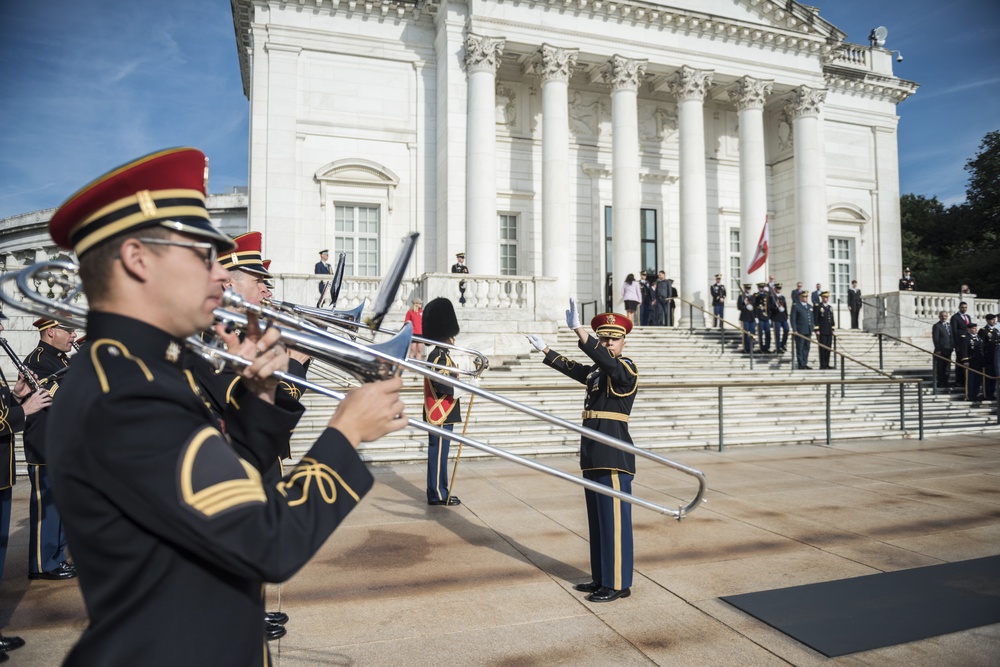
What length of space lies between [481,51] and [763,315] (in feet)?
41.2

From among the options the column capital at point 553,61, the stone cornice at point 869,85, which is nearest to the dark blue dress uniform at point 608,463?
the column capital at point 553,61

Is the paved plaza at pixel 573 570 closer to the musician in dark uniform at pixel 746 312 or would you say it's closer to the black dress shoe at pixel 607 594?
the black dress shoe at pixel 607 594

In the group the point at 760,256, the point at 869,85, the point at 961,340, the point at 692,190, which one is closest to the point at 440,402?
the point at 961,340

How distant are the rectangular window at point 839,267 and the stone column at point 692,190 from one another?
802cm

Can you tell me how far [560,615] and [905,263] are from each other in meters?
50.9

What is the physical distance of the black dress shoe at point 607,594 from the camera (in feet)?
16.2

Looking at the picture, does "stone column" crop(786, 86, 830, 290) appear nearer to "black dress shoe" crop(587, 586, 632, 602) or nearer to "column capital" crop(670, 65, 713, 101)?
"column capital" crop(670, 65, 713, 101)

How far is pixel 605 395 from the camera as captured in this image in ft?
18.1

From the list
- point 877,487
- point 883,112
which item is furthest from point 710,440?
point 883,112

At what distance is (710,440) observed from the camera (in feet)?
42.1

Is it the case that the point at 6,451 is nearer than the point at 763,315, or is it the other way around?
the point at 6,451

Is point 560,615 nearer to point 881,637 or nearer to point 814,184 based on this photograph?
point 881,637

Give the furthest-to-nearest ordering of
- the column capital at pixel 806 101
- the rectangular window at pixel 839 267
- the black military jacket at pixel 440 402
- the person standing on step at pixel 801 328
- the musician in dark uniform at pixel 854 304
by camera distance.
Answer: the rectangular window at pixel 839 267 < the column capital at pixel 806 101 < the musician in dark uniform at pixel 854 304 < the person standing on step at pixel 801 328 < the black military jacket at pixel 440 402

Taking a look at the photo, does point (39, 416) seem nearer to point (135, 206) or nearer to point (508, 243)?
point (135, 206)
